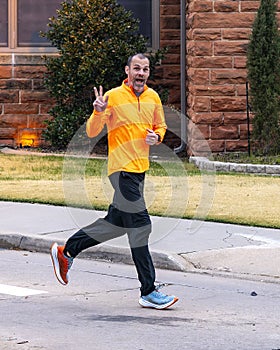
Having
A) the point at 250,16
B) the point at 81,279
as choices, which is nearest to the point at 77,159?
the point at 250,16

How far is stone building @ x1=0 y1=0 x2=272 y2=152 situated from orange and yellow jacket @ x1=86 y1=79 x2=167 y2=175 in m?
10.3

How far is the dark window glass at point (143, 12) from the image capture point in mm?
19797

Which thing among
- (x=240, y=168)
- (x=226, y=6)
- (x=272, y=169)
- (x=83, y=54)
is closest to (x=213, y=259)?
(x=272, y=169)

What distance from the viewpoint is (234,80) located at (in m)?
18.1

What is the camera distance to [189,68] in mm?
18609

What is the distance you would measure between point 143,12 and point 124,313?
13.0 metres

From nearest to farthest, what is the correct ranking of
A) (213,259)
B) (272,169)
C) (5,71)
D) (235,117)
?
(213,259), (272,169), (235,117), (5,71)

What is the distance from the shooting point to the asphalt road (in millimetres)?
6574

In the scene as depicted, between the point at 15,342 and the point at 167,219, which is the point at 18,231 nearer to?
the point at 167,219

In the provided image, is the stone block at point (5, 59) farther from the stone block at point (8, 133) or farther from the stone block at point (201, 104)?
the stone block at point (201, 104)

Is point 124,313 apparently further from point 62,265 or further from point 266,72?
point 266,72

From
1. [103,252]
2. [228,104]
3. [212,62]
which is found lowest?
[103,252]

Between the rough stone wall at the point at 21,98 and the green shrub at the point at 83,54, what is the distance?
66 centimetres

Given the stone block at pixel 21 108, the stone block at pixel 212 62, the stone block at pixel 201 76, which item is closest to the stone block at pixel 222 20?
the stone block at pixel 212 62
